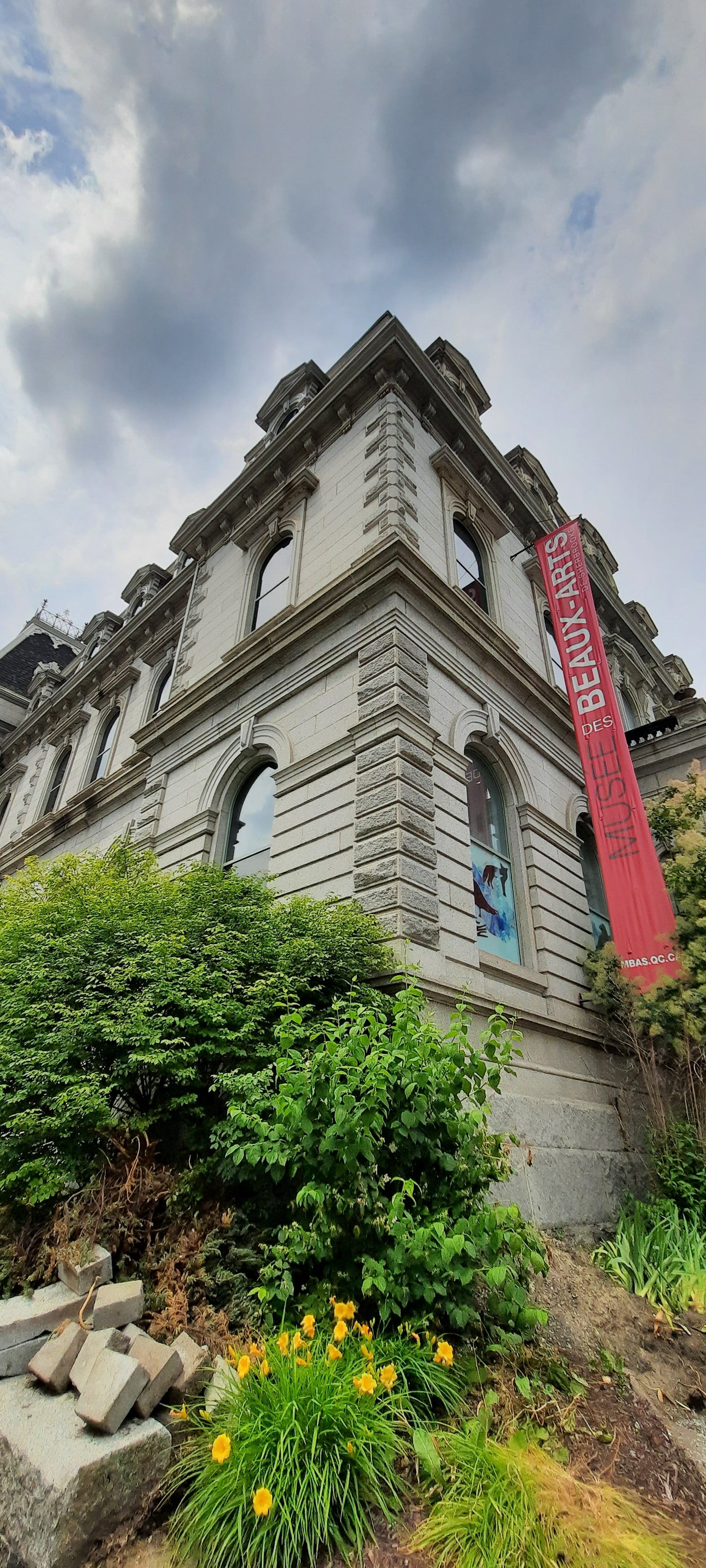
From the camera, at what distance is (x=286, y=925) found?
621 cm

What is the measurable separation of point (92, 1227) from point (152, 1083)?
109 centimetres

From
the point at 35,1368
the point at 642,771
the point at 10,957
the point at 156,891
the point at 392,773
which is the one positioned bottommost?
the point at 35,1368

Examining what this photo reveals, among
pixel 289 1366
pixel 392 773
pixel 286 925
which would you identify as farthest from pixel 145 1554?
pixel 392 773

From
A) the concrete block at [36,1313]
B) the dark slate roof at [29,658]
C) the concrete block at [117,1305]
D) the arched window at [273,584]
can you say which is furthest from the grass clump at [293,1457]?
the dark slate roof at [29,658]

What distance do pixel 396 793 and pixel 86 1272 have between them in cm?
498

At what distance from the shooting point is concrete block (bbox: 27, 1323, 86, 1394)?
2.94m

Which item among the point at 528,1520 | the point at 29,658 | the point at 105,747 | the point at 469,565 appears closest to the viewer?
the point at 528,1520

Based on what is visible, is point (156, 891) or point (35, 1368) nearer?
point (35, 1368)

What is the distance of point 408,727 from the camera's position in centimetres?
785

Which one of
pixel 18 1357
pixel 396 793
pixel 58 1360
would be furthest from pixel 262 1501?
pixel 396 793

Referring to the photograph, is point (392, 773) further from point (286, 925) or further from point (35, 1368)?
Answer: point (35, 1368)

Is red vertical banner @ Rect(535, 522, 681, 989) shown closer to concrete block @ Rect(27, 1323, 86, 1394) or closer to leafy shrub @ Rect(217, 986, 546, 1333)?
leafy shrub @ Rect(217, 986, 546, 1333)

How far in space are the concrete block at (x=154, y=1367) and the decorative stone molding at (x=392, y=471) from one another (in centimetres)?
886

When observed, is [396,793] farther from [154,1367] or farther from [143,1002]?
[154,1367]
